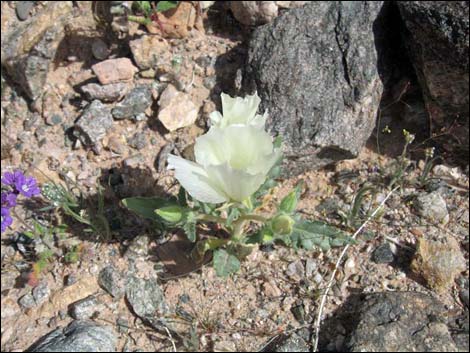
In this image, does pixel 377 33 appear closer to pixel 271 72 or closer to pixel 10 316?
pixel 271 72

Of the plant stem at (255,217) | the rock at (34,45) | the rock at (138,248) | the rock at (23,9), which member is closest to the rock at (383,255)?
the plant stem at (255,217)

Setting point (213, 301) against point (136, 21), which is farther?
point (136, 21)

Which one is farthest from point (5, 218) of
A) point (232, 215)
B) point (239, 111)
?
point (239, 111)

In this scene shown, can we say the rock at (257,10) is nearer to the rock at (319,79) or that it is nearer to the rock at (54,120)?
the rock at (319,79)

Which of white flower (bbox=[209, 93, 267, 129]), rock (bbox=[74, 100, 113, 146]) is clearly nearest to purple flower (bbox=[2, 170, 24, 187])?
rock (bbox=[74, 100, 113, 146])

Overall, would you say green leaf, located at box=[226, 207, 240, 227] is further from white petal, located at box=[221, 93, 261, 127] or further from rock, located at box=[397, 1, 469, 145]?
rock, located at box=[397, 1, 469, 145]

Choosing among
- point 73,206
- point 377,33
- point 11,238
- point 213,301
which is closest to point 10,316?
point 11,238
